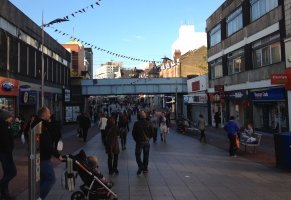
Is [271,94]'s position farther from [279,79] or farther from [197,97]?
[197,97]

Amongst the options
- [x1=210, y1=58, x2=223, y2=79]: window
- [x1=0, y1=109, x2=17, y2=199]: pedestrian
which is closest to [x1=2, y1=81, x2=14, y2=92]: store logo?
[x1=210, y1=58, x2=223, y2=79]: window

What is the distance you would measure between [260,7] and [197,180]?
19865 millimetres

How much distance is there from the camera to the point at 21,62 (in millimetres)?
31234

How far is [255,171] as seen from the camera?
1170 centimetres

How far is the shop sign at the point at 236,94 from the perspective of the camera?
3102 cm

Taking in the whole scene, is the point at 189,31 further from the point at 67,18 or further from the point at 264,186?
the point at 264,186

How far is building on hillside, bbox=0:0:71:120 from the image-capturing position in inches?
1068

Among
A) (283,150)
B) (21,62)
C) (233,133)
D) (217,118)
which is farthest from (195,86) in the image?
(283,150)

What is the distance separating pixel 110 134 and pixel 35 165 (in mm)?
5168

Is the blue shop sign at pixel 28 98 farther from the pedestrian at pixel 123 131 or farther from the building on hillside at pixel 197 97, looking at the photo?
the building on hillside at pixel 197 97

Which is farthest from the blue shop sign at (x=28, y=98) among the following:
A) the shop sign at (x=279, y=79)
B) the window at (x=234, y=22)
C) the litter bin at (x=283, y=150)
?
the litter bin at (x=283, y=150)

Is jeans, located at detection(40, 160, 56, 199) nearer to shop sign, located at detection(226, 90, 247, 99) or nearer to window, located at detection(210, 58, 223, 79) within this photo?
shop sign, located at detection(226, 90, 247, 99)

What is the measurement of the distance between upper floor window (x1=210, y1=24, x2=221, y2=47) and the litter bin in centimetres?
2729

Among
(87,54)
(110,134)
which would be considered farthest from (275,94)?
(87,54)
